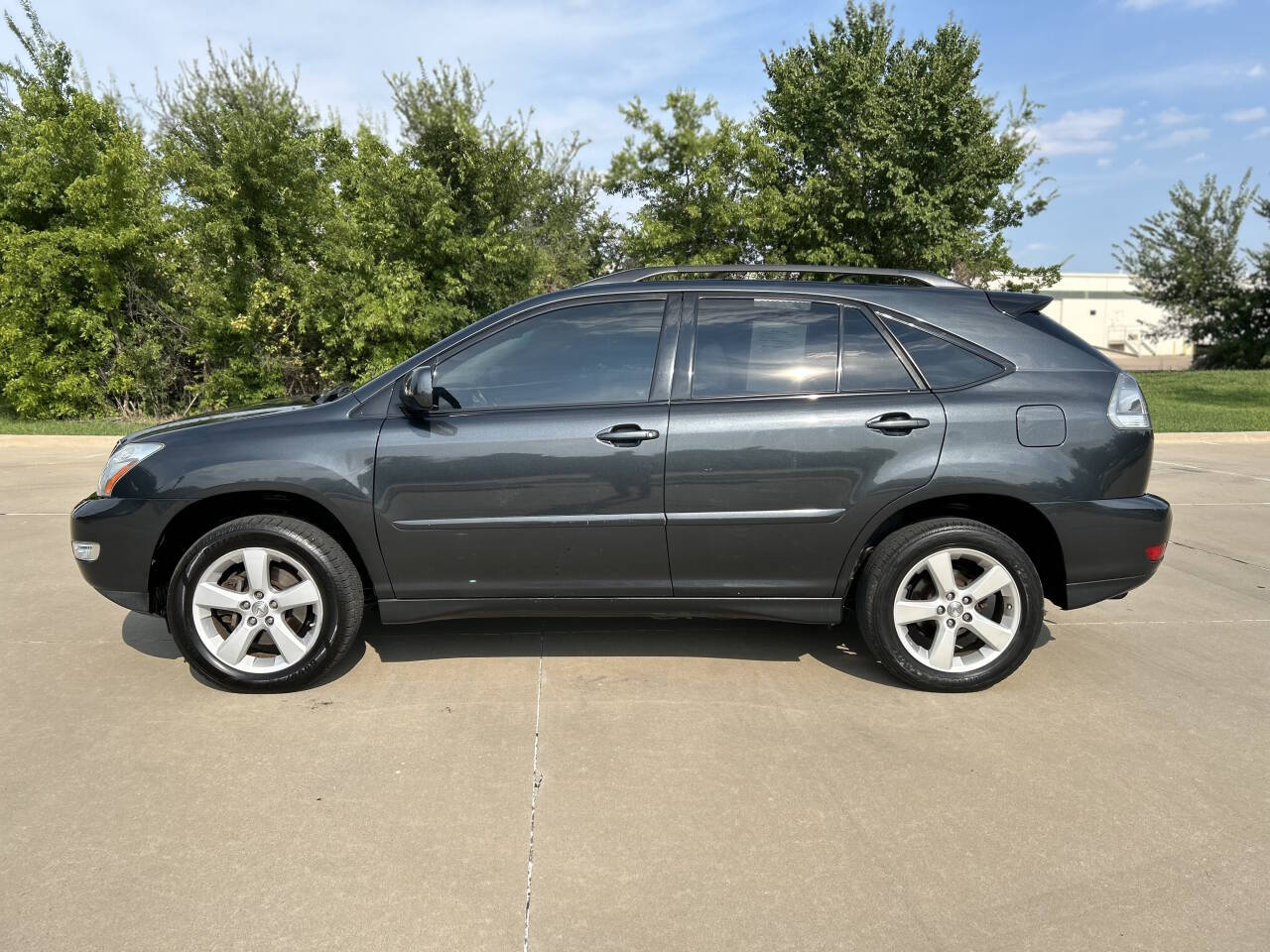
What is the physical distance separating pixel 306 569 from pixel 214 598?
41 cm

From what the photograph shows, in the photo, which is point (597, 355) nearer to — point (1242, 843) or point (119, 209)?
point (1242, 843)

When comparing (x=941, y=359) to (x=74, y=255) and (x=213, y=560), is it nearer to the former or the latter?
(x=213, y=560)

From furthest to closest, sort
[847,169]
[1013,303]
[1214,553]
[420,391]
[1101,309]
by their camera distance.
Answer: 1. [1101,309]
2. [847,169]
3. [1214,553]
4. [1013,303]
5. [420,391]

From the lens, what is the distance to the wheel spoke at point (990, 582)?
12.3 feet

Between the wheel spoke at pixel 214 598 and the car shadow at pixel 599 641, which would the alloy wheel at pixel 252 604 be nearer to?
→ the wheel spoke at pixel 214 598

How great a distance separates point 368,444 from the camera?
3779 mm

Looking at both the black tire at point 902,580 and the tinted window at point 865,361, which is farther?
the tinted window at point 865,361

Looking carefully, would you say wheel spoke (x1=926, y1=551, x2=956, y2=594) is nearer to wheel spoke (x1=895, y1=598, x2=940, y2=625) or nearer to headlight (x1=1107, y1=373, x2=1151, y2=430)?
wheel spoke (x1=895, y1=598, x2=940, y2=625)

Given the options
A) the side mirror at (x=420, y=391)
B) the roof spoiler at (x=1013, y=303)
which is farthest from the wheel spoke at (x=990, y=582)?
the side mirror at (x=420, y=391)

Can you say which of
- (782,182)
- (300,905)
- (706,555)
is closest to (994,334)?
(706,555)

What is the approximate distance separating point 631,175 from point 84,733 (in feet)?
55.5

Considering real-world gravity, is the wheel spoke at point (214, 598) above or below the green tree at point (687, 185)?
below

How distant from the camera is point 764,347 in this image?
154 inches

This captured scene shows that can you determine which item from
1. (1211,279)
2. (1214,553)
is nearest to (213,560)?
(1214,553)
